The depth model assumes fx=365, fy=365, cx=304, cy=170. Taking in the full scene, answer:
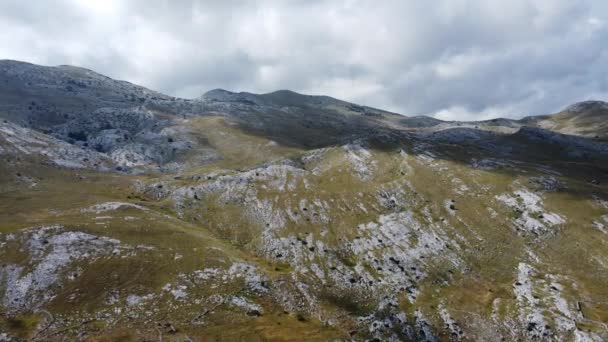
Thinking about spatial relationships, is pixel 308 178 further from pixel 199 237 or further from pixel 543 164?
pixel 543 164

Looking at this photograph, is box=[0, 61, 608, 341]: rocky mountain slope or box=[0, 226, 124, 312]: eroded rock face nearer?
box=[0, 226, 124, 312]: eroded rock face

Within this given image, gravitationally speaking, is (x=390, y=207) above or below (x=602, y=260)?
above

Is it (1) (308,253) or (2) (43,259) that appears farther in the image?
(1) (308,253)

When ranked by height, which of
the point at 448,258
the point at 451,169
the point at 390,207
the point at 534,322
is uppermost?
the point at 451,169

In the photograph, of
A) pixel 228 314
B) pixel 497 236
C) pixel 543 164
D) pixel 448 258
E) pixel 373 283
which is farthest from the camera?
pixel 543 164

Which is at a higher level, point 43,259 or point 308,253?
point 43,259

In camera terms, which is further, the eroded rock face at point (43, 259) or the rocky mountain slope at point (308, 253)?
the rocky mountain slope at point (308, 253)

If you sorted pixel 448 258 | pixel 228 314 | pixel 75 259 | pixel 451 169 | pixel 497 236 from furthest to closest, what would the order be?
pixel 451 169
pixel 497 236
pixel 448 258
pixel 75 259
pixel 228 314

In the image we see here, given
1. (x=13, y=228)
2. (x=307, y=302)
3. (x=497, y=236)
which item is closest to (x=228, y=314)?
(x=307, y=302)
